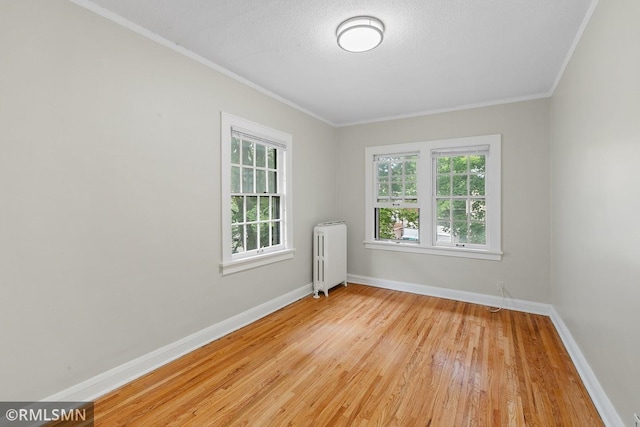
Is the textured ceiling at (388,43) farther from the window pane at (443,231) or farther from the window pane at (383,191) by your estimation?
the window pane at (443,231)

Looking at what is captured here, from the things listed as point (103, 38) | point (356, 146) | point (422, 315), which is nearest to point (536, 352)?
point (422, 315)

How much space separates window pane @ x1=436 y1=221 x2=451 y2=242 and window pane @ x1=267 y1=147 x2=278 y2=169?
7.98 feet

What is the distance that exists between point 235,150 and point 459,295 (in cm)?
339

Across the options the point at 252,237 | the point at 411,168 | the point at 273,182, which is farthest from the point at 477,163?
the point at 252,237

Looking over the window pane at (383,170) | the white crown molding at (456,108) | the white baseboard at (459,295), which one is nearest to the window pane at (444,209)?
the window pane at (383,170)

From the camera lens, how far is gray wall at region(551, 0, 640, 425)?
1.46m

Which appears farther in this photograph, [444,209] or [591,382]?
[444,209]

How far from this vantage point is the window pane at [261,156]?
3381 mm

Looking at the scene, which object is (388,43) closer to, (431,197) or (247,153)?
(247,153)

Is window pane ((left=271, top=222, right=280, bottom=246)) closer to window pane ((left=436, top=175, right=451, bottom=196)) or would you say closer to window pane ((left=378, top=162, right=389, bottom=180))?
window pane ((left=378, top=162, right=389, bottom=180))

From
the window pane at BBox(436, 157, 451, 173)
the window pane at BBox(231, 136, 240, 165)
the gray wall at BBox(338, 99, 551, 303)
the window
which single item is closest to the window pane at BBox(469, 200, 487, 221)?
the gray wall at BBox(338, 99, 551, 303)

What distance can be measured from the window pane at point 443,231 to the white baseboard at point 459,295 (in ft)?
2.26

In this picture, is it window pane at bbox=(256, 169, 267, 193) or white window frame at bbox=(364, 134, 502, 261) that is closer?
window pane at bbox=(256, 169, 267, 193)

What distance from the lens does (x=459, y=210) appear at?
4004mm
